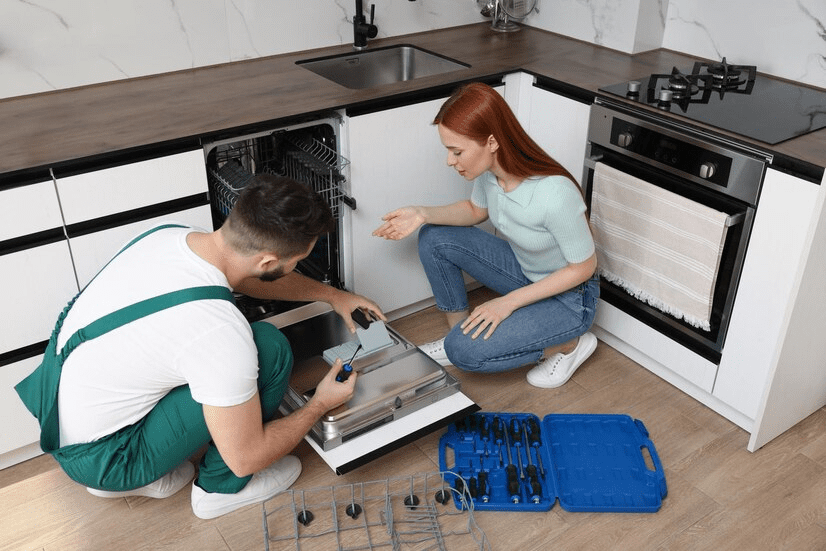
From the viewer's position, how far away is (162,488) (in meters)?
2.03

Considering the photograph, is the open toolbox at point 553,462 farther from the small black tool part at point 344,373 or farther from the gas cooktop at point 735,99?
the gas cooktop at point 735,99

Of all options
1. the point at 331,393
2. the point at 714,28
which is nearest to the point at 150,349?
the point at 331,393

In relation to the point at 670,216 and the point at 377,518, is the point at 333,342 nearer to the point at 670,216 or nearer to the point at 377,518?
the point at 377,518

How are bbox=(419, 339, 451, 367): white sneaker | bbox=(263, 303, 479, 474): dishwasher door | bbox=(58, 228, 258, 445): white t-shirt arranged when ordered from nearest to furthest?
bbox=(58, 228, 258, 445): white t-shirt
bbox=(263, 303, 479, 474): dishwasher door
bbox=(419, 339, 451, 367): white sneaker

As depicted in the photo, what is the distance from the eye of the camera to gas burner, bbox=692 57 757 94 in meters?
2.45

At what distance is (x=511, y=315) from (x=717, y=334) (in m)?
0.58

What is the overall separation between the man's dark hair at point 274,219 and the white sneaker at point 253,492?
Result: 0.65 metres

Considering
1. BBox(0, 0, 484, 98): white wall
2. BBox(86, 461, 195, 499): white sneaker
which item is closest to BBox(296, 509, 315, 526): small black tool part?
BBox(86, 461, 195, 499): white sneaker

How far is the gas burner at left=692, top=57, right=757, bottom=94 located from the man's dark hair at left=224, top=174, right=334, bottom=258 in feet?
4.65

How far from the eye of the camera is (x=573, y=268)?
88.0 inches

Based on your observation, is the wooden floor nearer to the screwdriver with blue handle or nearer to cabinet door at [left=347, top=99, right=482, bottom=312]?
the screwdriver with blue handle

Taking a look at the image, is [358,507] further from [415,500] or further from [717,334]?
[717,334]

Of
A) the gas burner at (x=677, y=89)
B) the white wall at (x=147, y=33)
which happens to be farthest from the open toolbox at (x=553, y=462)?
the white wall at (x=147, y=33)

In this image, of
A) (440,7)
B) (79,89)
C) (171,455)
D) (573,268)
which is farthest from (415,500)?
(440,7)
